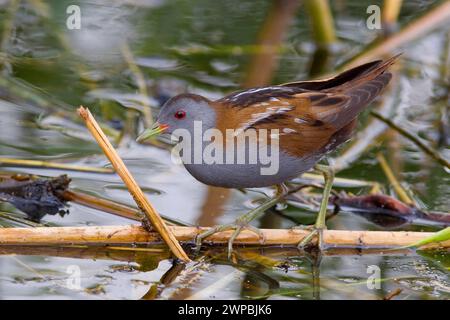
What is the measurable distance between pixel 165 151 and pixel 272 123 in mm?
1454

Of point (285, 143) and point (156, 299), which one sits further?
point (285, 143)

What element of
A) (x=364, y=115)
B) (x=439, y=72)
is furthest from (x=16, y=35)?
(x=439, y=72)

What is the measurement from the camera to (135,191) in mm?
3922

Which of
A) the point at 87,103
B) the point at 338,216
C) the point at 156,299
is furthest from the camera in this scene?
the point at 87,103

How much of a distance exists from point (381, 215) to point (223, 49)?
2.53 metres

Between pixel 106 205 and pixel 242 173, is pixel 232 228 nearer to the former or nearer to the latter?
pixel 242 173

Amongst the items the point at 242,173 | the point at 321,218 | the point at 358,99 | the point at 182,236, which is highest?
the point at 358,99

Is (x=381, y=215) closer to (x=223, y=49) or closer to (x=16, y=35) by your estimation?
(x=223, y=49)

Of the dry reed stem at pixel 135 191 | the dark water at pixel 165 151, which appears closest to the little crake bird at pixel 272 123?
the dry reed stem at pixel 135 191

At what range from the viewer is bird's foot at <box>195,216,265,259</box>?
4.15 m

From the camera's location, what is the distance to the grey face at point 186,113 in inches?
162

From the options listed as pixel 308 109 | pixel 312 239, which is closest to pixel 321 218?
pixel 312 239

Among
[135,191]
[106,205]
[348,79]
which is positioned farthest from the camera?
[106,205]

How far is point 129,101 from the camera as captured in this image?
607cm
